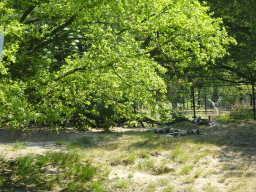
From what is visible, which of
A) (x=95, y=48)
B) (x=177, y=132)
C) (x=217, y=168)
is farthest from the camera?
(x=177, y=132)

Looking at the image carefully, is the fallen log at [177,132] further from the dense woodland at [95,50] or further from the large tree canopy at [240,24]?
the dense woodland at [95,50]

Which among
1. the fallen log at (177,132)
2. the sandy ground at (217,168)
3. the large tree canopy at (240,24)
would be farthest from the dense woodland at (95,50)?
the large tree canopy at (240,24)

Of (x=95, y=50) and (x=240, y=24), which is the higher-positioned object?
Result: (x=240, y=24)

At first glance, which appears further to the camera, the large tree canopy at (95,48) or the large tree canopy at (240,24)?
the large tree canopy at (240,24)

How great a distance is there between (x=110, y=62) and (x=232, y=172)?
4.36 m

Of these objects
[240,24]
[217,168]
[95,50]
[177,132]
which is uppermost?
[240,24]

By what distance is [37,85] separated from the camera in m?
6.16

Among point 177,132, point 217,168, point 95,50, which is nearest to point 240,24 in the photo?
→ point 177,132

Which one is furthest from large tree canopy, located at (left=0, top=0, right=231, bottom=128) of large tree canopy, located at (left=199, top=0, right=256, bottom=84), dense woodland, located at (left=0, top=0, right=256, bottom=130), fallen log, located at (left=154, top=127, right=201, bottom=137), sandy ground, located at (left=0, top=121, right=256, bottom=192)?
large tree canopy, located at (left=199, top=0, right=256, bottom=84)

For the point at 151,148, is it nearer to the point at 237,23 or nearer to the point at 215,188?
the point at 215,188

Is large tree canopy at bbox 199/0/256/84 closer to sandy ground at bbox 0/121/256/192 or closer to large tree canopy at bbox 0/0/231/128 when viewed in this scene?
sandy ground at bbox 0/121/256/192

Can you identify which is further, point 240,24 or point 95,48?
point 240,24

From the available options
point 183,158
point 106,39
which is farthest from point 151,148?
point 106,39

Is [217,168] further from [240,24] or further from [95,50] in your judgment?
[240,24]
